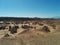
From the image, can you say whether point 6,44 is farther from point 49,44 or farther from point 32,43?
point 49,44

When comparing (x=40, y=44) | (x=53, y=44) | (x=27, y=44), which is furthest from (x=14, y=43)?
(x=53, y=44)

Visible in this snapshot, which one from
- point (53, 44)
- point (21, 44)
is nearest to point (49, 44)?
point (53, 44)

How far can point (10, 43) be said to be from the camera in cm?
1647

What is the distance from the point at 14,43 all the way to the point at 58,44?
183 inches

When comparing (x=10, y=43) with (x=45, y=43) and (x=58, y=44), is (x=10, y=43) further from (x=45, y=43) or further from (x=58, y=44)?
(x=58, y=44)

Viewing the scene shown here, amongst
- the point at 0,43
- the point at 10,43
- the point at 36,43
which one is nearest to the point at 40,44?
the point at 36,43

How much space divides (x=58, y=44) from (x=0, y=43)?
6.12m

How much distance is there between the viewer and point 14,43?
16.5 meters

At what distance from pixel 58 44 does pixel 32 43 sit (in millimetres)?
2730

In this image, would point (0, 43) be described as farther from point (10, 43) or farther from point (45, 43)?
point (45, 43)

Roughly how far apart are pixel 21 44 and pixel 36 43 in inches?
67.6

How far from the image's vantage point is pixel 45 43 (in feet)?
54.1

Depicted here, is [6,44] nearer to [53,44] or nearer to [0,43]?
[0,43]

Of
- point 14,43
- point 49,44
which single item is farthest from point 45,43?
point 14,43
